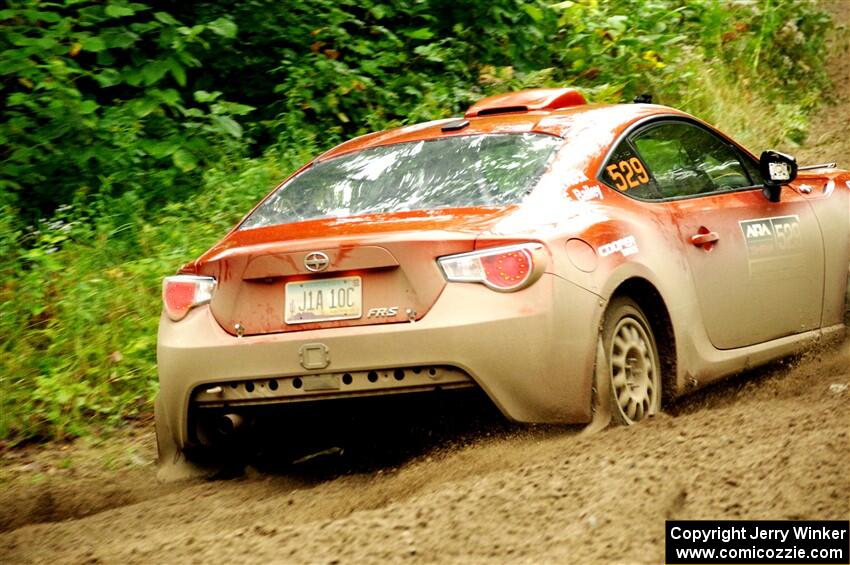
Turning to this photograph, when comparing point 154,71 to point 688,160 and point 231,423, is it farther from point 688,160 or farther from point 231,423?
point 231,423

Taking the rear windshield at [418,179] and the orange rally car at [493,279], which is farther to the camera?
the rear windshield at [418,179]

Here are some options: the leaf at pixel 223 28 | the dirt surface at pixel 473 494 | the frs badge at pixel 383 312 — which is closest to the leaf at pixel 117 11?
the leaf at pixel 223 28

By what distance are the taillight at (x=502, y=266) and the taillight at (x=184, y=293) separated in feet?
3.39

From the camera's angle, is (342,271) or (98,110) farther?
(98,110)

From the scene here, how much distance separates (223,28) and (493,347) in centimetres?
566

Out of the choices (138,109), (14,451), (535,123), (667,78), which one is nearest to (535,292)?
(535,123)

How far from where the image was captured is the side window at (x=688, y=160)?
5.82 m

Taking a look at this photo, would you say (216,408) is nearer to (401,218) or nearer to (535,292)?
(401,218)

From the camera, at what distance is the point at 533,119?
5.68m

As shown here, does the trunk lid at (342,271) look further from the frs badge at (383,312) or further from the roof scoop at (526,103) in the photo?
the roof scoop at (526,103)

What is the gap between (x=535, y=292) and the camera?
179 inches

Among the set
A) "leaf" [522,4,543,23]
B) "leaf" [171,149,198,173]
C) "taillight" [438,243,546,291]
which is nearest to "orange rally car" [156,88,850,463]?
"taillight" [438,243,546,291]

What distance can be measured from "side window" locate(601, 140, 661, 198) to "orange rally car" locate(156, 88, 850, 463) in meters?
0.01

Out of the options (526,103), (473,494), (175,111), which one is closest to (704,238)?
(526,103)
